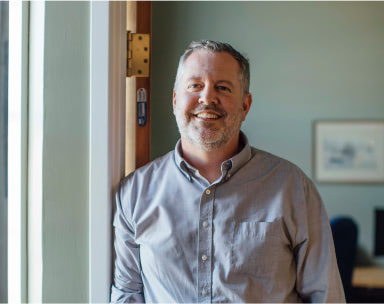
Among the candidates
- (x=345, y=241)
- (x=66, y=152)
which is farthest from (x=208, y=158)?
(x=345, y=241)

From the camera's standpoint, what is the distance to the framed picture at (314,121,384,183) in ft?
11.6

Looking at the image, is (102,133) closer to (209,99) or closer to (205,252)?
(209,99)

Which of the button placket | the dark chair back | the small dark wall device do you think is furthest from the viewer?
the small dark wall device

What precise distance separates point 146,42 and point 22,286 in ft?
2.56

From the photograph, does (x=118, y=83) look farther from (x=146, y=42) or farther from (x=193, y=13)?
(x=193, y=13)

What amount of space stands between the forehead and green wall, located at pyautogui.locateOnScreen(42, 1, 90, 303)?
0.28m

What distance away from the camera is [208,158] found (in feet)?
3.83

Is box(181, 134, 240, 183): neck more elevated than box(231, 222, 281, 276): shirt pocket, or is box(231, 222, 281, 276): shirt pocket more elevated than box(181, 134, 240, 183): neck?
box(181, 134, 240, 183): neck

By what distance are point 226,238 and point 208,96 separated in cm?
38

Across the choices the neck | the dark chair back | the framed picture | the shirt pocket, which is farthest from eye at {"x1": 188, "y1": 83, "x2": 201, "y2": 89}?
the framed picture

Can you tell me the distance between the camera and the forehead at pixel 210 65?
1.11 metres

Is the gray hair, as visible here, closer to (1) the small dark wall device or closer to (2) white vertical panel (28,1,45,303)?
(2) white vertical panel (28,1,45,303)

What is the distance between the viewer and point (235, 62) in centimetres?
115

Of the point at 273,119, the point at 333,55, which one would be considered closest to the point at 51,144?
the point at 273,119
